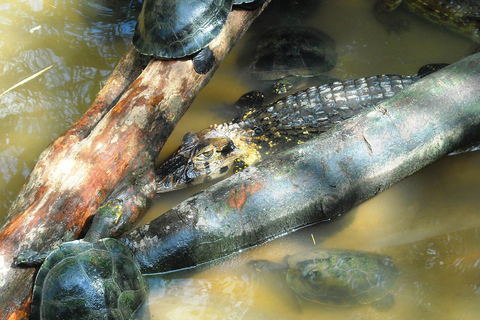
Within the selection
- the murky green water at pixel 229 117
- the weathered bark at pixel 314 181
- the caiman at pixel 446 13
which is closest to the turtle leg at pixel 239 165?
the murky green water at pixel 229 117

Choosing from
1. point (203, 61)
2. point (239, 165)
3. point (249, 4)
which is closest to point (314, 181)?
point (239, 165)

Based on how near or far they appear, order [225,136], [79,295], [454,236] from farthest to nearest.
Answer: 1. [225,136]
2. [454,236]
3. [79,295]

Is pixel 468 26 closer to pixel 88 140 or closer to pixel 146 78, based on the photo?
pixel 146 78

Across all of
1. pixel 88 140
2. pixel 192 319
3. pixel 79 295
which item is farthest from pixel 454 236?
pixel 88 140

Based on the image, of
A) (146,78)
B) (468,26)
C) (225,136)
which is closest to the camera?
(146,78)

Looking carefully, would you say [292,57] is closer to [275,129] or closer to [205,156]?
[275,129]

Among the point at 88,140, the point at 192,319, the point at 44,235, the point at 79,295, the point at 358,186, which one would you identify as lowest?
the point at 192,319

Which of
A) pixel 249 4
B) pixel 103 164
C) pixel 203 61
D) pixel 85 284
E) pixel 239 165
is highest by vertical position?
pixel 249 4
